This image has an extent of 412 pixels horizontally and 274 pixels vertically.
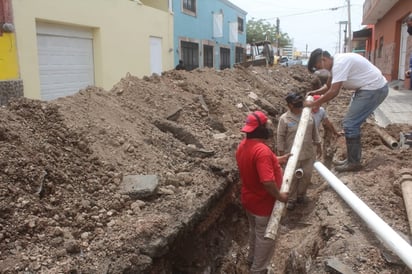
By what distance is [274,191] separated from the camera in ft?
11.7

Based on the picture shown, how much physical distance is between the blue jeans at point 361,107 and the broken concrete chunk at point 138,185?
2443 mm

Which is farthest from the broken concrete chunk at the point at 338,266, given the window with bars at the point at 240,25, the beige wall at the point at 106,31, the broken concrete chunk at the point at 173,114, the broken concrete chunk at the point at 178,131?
the window with bars at the point at 240,25

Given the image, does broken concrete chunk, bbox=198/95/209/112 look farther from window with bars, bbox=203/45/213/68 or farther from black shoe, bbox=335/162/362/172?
window with bars, bbox=203/45/213/68

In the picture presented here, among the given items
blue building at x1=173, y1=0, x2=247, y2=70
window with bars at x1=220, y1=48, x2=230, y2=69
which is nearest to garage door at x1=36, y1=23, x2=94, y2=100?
blue building at x1=173, y1=0, x2=247, y2=70

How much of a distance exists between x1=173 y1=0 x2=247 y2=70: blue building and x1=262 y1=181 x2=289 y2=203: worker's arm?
16.1 meters

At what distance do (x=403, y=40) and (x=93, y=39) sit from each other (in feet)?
42.3

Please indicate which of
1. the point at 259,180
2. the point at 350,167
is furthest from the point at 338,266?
the point at 350,167

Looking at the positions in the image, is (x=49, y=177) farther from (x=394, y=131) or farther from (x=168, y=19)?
(x=168, y=19)

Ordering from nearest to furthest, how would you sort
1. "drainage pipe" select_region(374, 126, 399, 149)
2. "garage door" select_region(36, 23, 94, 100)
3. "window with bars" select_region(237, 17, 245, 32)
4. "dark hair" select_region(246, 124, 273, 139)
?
"dark hair" select_region(246, 124, 273, 139) → "drainage pipe" select_region(374, 126, 399, 149) → "garage door" select_region(36, 23, 94, 100) → "window with bars" select_region(237, 17, 245, 32)

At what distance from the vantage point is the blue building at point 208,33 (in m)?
20.3

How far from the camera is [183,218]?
3805mm

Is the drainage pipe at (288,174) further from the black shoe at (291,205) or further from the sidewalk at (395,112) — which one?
the sidewalk at (395,112)

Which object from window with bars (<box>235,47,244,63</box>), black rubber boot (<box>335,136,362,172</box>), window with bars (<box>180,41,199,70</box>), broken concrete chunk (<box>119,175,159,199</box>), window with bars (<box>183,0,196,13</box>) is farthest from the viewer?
window with bars (<box>235,47,244,63</box>)

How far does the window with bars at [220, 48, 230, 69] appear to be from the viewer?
27219 millimetres
